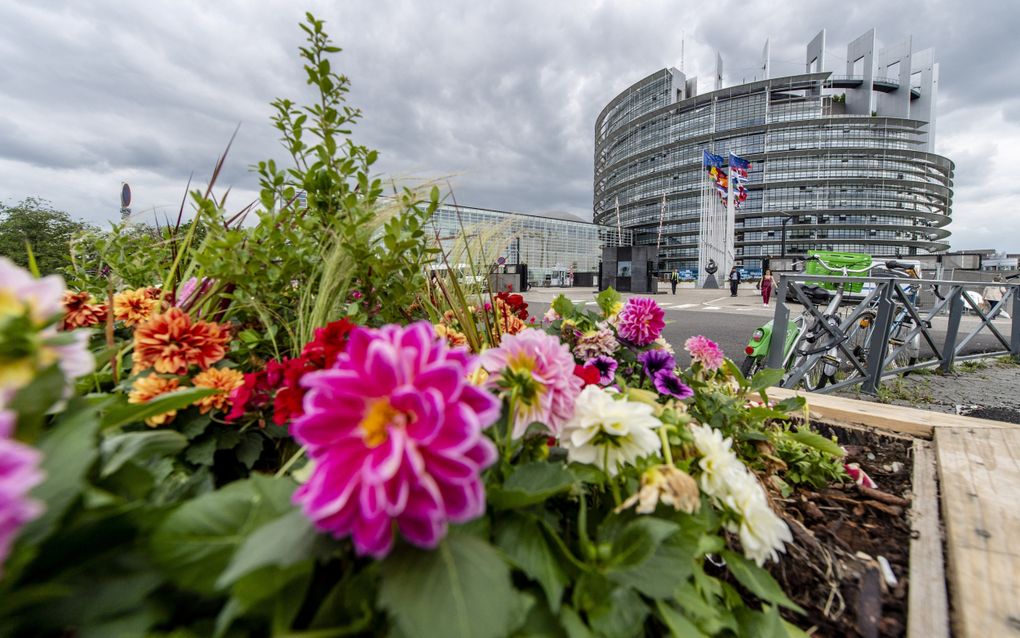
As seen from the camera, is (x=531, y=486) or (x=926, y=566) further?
(x=926, y=566)

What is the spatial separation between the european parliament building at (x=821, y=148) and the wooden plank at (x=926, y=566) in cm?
5689

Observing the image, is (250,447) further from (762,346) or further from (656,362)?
(762,346)

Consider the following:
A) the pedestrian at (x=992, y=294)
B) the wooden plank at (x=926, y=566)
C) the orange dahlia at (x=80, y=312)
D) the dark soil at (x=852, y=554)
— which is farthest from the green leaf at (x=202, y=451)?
the pedestrian at (x=992, y=294)

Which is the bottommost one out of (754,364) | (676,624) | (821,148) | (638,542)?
(754,364)

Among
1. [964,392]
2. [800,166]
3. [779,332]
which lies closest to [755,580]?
[779,332]

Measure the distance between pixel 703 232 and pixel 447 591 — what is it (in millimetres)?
47981

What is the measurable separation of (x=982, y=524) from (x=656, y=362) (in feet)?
2.54

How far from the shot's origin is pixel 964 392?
138 inches

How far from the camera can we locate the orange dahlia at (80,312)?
119 centimetres

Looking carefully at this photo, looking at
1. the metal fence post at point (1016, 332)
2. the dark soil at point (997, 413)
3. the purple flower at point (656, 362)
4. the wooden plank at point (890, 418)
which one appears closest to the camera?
the purple flower at point (656, 362)

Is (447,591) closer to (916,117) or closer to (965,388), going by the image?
(965,388)

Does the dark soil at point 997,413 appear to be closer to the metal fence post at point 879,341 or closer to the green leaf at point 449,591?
the metal fence post at point 879,341

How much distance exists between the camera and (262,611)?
40 centimetres

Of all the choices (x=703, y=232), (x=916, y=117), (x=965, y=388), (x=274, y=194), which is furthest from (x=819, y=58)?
(x=274, y=194)
